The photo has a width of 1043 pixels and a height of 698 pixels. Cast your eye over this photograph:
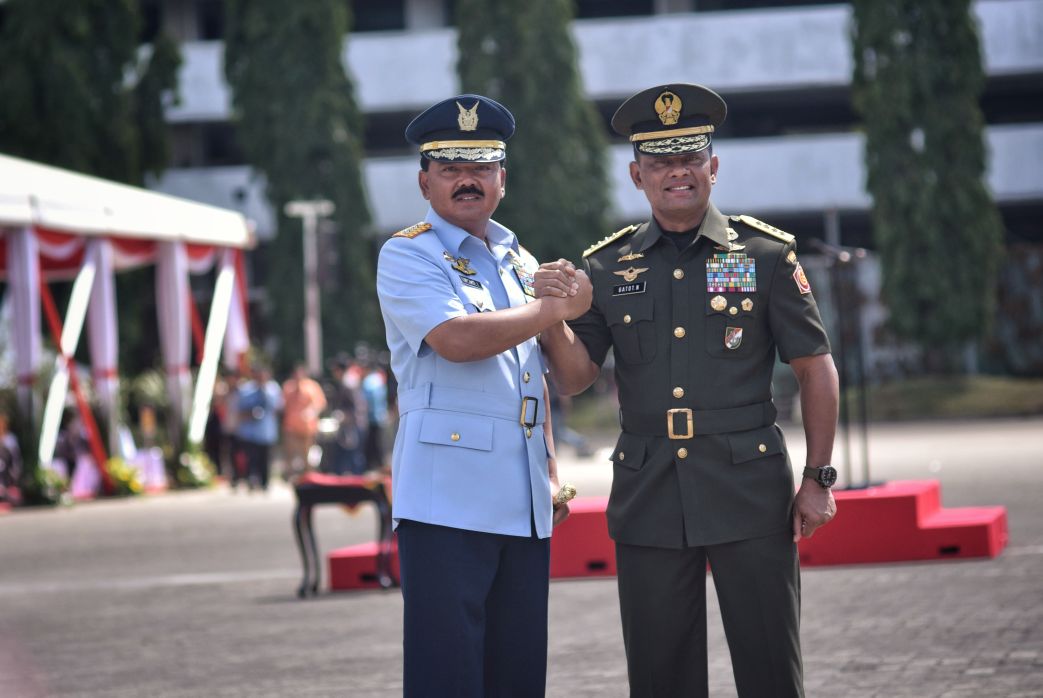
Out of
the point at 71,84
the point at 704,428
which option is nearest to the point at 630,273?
the point at 704,428

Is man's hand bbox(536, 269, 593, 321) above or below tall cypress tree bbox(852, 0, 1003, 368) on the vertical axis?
below

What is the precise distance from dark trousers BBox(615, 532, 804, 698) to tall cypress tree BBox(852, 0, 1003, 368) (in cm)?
2840

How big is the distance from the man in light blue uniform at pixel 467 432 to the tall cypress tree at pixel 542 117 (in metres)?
30.1

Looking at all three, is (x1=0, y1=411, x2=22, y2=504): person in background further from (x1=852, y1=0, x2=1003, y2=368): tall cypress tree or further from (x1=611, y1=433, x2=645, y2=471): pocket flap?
(x1=852, y1=0, x2=1003, y2=368): tall cypress tree

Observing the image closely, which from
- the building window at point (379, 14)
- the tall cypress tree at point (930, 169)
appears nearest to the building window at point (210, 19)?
the building window at point (379, 14)

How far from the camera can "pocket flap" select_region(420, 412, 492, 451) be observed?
4.34 m

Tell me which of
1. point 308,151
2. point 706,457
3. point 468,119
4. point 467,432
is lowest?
point 706,457

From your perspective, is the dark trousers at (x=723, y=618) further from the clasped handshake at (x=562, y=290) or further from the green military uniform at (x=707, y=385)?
the clasped handshake at (x=562, y=290)

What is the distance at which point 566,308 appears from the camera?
4.34 metres

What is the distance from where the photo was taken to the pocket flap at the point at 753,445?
181 inches

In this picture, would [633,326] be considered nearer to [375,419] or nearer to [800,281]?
[800,281]

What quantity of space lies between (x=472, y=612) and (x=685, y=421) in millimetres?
862

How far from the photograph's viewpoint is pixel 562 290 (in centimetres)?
434

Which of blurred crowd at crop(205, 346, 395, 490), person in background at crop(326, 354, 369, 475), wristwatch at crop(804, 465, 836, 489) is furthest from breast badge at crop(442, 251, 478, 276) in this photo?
person in background at crop(326, 354, 369, 475)
